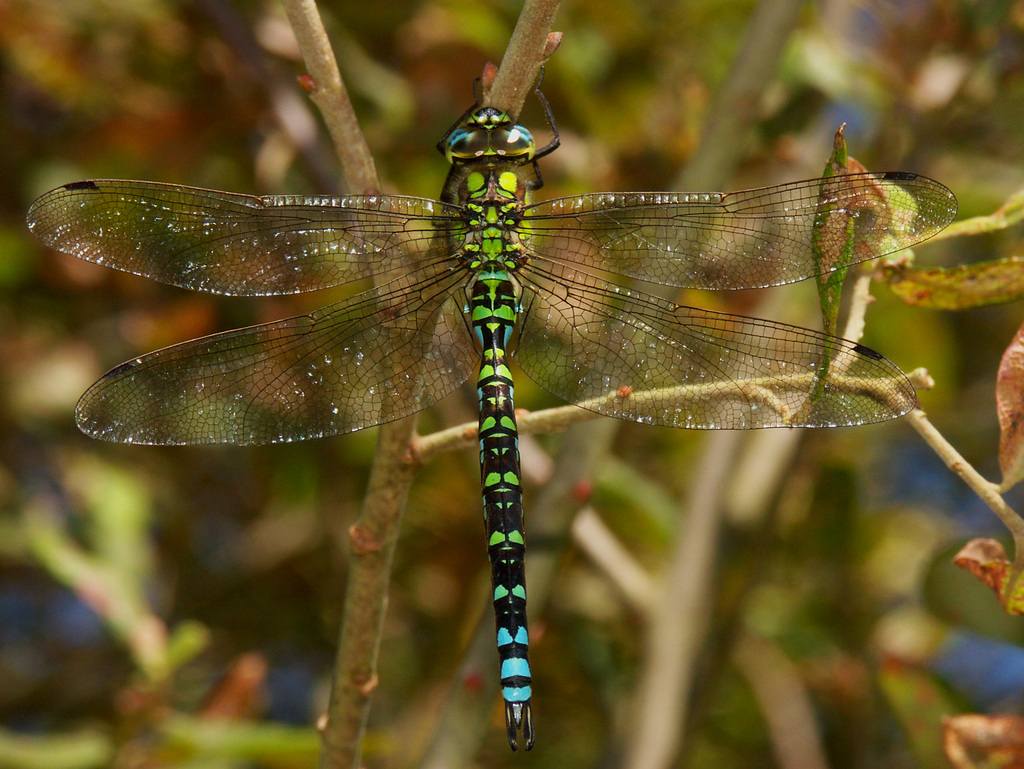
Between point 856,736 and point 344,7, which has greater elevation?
point 344,7

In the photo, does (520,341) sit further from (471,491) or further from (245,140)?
(245,140)

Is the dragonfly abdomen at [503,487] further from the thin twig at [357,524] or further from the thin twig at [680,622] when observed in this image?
the thin twig at [680,622]

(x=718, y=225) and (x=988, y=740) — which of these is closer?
(x=988, y=740)

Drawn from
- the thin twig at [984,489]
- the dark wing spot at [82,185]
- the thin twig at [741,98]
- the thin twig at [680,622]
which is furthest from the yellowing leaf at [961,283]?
the dark wing spot at [82,185]

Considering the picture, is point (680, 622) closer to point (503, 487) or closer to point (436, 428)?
point (503, 487)

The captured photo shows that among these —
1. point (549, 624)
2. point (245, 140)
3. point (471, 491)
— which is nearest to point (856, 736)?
point (549, 624)

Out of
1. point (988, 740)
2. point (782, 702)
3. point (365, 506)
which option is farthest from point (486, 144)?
point (782, 702)
